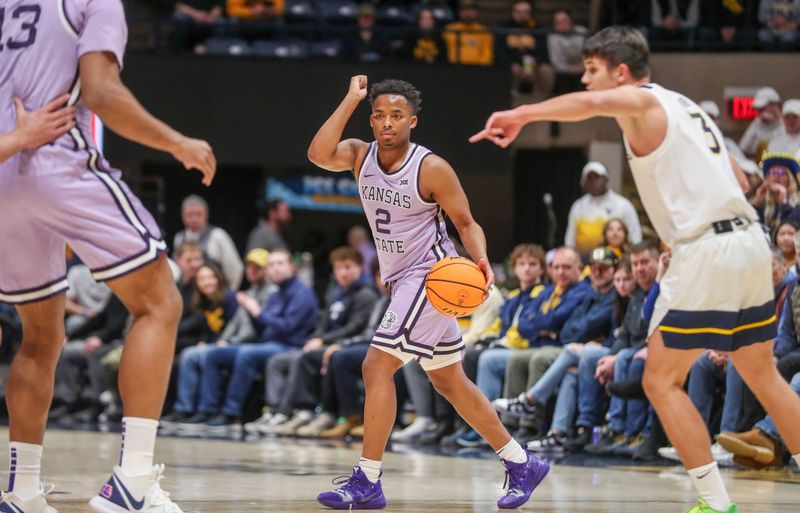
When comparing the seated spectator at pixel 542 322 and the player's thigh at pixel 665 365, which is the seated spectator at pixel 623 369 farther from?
the player's thigh at pixel 665 365

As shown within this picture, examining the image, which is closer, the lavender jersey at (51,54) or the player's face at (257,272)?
the lavender jersey at (51,54)

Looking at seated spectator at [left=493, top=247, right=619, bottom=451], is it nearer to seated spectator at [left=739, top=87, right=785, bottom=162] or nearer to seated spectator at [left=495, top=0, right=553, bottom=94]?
seated spectator at [left=739, top=87, right=785, bottom=162]

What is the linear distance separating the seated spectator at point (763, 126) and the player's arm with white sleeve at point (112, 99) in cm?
941

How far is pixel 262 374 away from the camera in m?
11.8

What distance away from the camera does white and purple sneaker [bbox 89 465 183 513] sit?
14.5 feet

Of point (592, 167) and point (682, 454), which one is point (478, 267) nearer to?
point (682, 454)

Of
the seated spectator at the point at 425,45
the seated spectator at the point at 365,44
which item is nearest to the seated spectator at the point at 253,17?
the seated spectator at the point at 365,44

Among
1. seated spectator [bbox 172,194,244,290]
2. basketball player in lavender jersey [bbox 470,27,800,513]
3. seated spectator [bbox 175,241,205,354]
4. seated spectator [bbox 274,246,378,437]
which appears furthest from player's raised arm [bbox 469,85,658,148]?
seated spectator [bbox 172,194,244,290]

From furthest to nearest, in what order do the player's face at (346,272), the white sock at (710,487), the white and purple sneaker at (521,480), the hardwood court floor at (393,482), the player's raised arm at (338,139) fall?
the player's face at (346,272)
the player's raised arm at (338,139)
the white and purple sneaker at (521,480)
the hardwood court floor at (393,482)
the white sock at (710,487)

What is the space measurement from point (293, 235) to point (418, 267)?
12097mm

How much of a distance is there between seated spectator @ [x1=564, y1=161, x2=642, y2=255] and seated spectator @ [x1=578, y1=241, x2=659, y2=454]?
2574mm

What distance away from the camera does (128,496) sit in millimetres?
4418

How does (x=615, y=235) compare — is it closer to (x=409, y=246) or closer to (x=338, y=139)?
(x=409, y=246)

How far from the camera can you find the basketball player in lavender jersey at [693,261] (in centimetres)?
484
